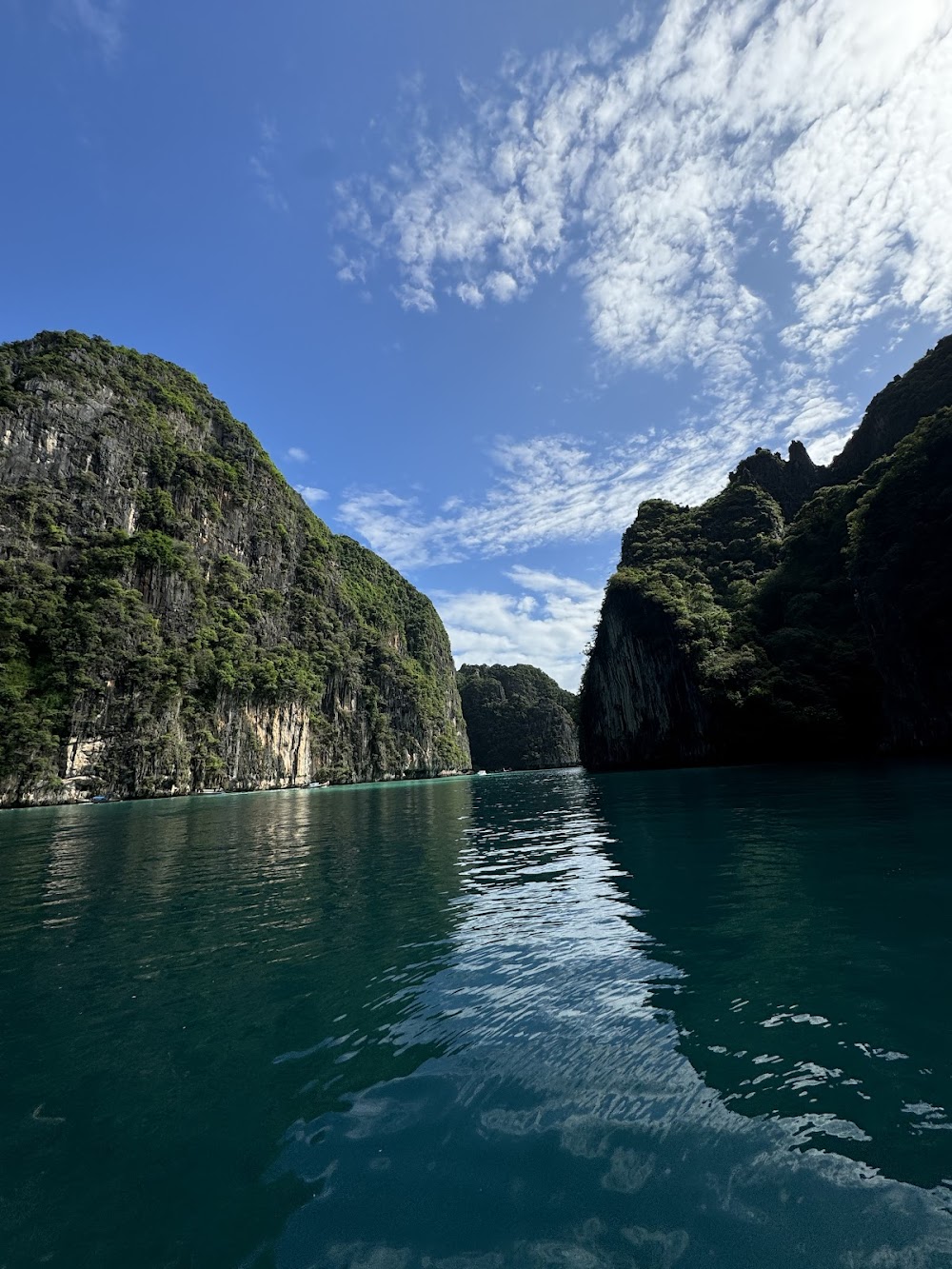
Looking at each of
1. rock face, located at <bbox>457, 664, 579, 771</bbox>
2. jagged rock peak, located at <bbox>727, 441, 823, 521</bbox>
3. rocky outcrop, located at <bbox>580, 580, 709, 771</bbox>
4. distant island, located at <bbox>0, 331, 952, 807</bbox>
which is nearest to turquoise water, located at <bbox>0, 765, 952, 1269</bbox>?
distant island, located at <bbox>0, 331, 952, 807</bbox>

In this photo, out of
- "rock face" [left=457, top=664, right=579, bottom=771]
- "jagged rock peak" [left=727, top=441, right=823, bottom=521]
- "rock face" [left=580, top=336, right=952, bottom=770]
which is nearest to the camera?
"rock face" [left=580, top=336, right=952, bottom=770]

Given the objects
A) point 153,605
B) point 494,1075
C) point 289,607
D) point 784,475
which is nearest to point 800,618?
point 784,475

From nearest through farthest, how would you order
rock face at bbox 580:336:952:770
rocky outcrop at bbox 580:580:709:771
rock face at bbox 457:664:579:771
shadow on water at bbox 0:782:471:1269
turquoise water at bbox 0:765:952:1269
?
turquoise water at bbox 0:765:952:1269 → shadow on water at bbox 0:782:471:1269 → rock face at bbox 580:336:952:770 → rocky outcrop at bbox 580:580:709:771 → rock face at bbox 457:664:579:771

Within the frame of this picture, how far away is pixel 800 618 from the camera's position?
59750 mm

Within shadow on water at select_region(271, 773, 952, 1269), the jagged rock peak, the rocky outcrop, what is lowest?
shadow on water at select_region(271, 773, 952, 1269)

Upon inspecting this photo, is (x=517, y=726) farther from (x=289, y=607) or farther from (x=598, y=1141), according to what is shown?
(x=598, y=1141)

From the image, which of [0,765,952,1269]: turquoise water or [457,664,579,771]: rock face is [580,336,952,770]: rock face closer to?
[0,765,952,1269]: turquoise water

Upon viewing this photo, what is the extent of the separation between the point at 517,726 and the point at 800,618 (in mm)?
127161

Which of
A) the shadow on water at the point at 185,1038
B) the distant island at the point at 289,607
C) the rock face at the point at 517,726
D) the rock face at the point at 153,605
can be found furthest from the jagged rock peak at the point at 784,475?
the shadow on water at the point at 185,1038

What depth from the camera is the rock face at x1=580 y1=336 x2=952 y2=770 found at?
42.0 meters

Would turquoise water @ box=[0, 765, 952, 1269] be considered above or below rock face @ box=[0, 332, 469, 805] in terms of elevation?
below

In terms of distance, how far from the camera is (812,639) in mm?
55844

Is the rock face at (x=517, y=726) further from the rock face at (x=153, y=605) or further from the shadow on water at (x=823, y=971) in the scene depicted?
the shadow on water at (x=823, y=971)

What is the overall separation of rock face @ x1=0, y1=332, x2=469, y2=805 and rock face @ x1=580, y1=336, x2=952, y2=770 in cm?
4277
